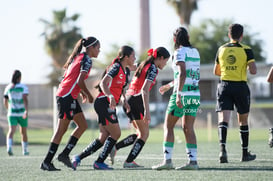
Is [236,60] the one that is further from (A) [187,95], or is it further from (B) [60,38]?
(B) [60,38]

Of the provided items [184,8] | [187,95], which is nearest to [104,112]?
[187,95]

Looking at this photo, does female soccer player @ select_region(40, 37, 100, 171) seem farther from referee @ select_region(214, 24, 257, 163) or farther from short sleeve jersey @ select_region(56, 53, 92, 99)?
referee @ select_region(214, 24, 257, 163)

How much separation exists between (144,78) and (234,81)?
161 centimetres


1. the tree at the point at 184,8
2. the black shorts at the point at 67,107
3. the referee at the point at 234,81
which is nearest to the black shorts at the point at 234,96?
the referee at the point at 234,81

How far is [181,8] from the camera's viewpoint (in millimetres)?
54562

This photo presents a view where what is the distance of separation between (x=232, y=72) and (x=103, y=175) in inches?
124

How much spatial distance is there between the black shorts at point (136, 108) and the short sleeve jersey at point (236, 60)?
1574mm

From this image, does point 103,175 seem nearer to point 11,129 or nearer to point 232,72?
point 232,72

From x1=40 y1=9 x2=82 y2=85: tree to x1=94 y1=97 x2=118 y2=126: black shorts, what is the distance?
159 ft

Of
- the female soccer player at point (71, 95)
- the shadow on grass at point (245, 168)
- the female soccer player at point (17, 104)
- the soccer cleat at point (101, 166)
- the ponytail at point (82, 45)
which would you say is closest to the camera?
the shadow on grass at point (245, 168)

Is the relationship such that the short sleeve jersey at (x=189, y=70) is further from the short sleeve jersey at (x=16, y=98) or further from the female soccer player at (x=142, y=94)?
the short sleeve jersey at (x=16, y=98)

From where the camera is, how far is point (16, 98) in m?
15.3

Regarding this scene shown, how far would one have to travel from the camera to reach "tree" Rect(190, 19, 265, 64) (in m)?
59.2

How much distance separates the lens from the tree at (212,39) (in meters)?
59.2
